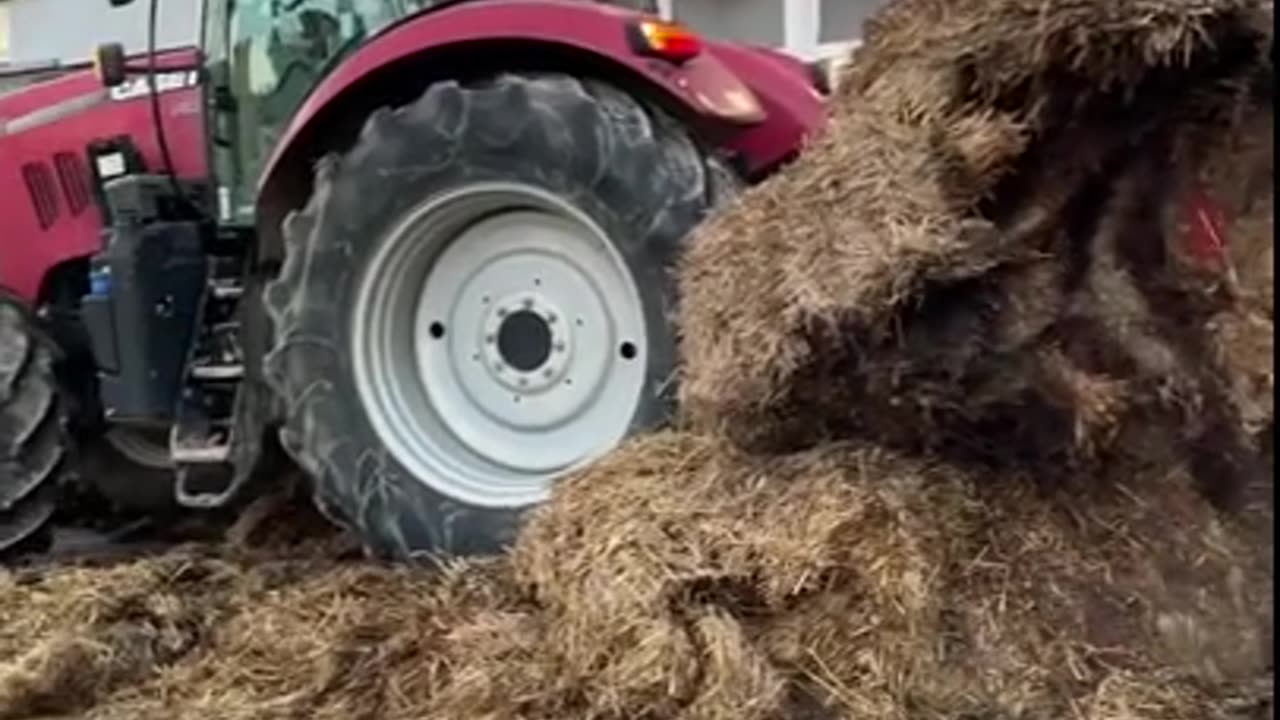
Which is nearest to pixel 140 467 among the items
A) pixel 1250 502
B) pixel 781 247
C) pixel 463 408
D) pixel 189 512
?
pixel 189 512

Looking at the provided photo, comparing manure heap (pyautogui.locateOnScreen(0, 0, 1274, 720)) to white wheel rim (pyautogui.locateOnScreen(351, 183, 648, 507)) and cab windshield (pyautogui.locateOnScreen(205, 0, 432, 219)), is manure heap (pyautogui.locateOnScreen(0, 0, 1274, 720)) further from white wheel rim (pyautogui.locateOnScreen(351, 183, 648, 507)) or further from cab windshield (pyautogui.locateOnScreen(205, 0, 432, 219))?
cab windshield (pyautogui.locateOnScreen(205, 0, 432, 219))

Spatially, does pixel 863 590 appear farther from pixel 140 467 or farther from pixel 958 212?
pixel 140 467

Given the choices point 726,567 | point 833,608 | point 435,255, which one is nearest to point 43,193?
point 435,255

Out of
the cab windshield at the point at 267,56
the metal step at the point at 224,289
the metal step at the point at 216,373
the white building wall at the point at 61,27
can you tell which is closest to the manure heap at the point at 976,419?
the metal step at the point at 216,373

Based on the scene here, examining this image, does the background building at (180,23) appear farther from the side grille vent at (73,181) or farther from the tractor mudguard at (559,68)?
the tractor mudguard at (559,68)

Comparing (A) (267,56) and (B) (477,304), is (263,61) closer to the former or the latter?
(A) (267,56)

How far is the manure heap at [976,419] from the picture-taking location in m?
3.62

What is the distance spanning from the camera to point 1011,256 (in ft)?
12.2

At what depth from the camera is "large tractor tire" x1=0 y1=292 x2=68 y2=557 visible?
5.92m

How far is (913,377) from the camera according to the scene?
148 inches

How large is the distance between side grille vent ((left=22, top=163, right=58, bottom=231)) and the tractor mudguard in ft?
4.32

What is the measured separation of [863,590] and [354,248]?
5.73ft

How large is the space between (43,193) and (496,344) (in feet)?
6.94

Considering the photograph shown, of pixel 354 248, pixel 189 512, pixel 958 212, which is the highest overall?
pixel 958 212
